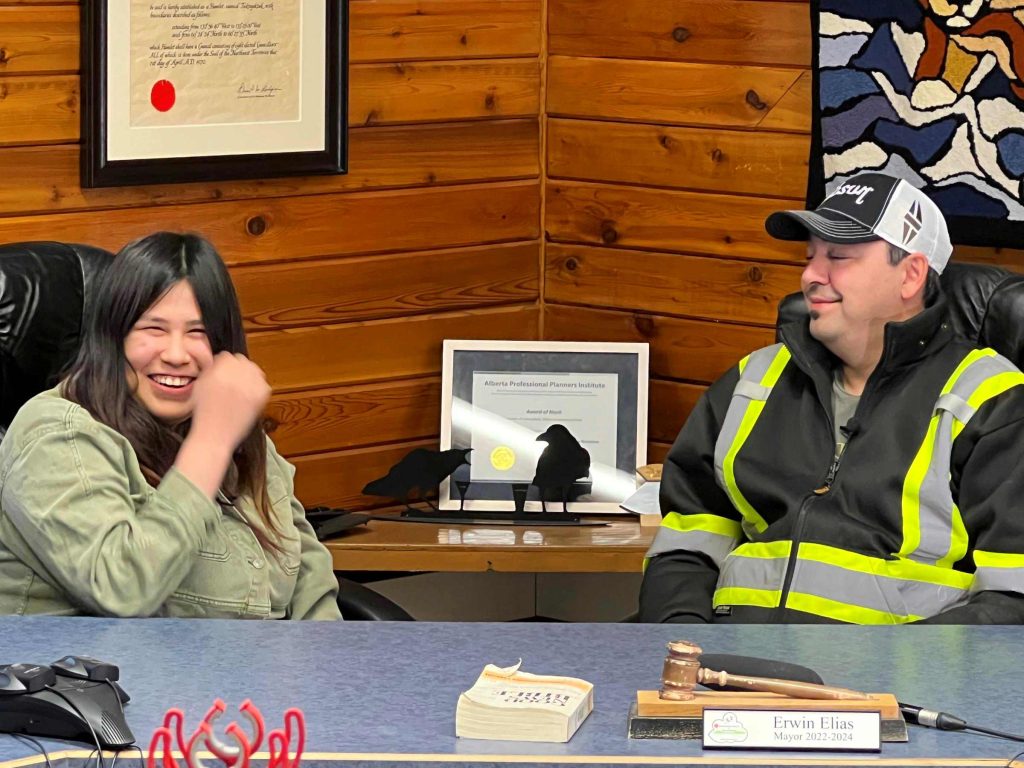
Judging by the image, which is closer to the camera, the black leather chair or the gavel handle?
the gavel handle

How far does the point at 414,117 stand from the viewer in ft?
11.8

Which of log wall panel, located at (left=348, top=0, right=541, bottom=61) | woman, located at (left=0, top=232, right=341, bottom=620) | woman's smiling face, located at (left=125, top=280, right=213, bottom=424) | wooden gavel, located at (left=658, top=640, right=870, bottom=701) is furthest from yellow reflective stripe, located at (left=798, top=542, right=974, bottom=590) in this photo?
log wall panel, located at (left=348, top=0, right=541, bottom=61)

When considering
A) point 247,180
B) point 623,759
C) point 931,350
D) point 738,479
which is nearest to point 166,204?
point 247,180

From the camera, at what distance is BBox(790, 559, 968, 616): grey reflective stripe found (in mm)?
2336

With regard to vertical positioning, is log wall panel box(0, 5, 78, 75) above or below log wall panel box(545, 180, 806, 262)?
above

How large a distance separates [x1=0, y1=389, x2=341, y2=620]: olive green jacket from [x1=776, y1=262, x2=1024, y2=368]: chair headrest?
46.2 inches

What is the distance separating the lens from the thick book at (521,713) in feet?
4.90

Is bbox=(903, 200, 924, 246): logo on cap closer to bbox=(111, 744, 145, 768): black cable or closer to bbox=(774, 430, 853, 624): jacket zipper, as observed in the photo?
bbox=(774, 430, 853, 624): jacket zipper

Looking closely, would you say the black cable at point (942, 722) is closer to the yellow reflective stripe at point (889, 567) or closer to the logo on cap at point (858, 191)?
the yellow reflective stripe at point (889, 567)

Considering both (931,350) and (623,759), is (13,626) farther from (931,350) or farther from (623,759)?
(931,350)

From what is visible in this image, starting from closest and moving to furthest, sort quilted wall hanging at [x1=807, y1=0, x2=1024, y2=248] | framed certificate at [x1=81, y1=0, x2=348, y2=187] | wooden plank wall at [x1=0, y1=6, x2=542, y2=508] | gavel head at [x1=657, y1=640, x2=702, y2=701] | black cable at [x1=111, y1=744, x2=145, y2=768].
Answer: black cable at [x1=111, y1=744, x2=145, y2=768]
gavel head at [x1=657, y1=640, x2=702, y2=701]
framed certificate at [x1=81, y1=0, x2=348, y2=187]
quilted wall hanging at [x1=807, y1=0, x2=1024, y2=248]
wooden plank wall at [x1=0, y1=6, x2=542, y2=508]

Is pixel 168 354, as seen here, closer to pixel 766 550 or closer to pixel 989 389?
pixel 766 550

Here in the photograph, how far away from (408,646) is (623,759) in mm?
401

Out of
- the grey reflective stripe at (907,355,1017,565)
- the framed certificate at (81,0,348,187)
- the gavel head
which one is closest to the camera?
the gavel head
